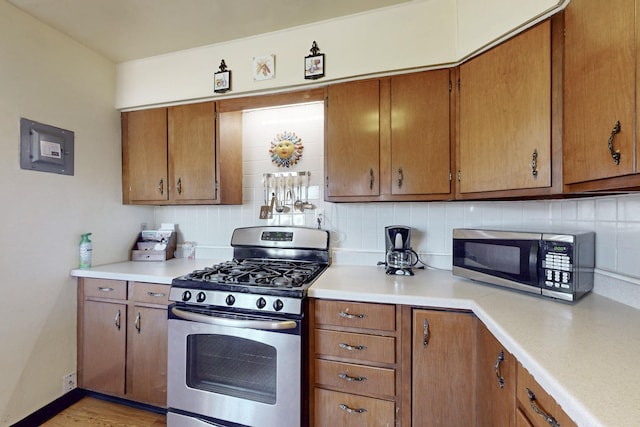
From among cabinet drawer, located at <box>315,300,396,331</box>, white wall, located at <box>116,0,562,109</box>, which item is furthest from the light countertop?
white wall, located at <box>116,0,562,109</box>

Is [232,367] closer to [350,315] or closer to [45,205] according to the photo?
[350,315]

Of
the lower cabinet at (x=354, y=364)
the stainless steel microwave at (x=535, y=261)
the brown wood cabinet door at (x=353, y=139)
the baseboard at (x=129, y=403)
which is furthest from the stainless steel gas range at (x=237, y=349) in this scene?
the stainless steel microwave at (x=535, y=261)

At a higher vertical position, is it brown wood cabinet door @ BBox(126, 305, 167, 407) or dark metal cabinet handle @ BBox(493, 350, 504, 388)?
dark metal cabinet handle @ BBox(493, 350, 504, 388)

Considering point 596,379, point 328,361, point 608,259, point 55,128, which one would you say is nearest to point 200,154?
point 55,128

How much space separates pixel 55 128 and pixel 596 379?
2.77 meters

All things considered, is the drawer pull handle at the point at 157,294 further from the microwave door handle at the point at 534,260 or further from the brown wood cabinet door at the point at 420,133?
the microwave door handle at the point at 534,260

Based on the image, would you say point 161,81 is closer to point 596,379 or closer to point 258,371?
point 258,371

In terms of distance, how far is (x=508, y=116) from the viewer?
131cm

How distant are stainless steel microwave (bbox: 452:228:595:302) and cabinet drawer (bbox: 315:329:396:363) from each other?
611mm

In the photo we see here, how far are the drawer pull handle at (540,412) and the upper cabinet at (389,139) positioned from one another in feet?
3.36

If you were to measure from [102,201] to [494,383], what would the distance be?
103 inches

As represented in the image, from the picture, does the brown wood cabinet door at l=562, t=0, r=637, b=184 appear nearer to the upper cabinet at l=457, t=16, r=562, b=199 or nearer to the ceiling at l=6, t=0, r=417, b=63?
the upper cabinet at l=457, t=16, r=562, b=199

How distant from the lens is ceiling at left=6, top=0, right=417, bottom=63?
5.17 ft

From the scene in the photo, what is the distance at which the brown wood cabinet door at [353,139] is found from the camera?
66.9 inches
